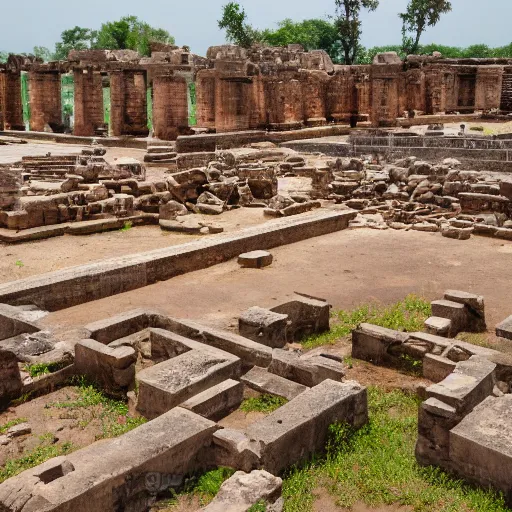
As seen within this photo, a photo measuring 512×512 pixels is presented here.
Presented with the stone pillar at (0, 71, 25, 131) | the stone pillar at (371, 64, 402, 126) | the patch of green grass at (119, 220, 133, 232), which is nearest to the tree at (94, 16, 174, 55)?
the stone pillar at (0, 71, 25, 131)

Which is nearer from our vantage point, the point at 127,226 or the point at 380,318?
the point at 380,318

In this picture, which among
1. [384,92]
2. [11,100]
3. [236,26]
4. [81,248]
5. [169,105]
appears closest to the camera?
[81,248]

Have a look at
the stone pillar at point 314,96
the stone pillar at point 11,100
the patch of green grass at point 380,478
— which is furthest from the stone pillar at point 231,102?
the patch of green grass at point 380,478

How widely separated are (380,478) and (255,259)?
18.9 ft

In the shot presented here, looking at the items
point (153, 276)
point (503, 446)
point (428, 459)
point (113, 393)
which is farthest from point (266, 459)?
point (153, 276)

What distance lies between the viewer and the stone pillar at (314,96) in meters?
30.3

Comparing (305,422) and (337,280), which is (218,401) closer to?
(305,422)

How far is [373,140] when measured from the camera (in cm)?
2317

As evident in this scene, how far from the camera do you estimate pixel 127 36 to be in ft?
193

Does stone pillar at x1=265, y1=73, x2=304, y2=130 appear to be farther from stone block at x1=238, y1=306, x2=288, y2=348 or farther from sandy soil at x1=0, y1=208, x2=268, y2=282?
stone block at x1=238, y1=306, x2=288, y2=348

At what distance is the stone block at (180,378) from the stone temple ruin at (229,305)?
2cm

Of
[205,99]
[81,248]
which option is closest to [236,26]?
[205,99]

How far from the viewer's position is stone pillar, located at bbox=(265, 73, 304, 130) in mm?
28247

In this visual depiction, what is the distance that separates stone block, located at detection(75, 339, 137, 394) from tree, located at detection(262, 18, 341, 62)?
5851 cm
